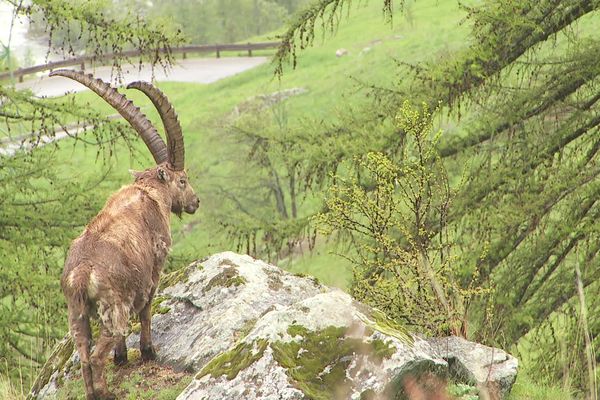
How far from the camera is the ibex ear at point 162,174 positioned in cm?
744

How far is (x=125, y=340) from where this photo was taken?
22.9ft

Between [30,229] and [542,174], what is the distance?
22.4 ft

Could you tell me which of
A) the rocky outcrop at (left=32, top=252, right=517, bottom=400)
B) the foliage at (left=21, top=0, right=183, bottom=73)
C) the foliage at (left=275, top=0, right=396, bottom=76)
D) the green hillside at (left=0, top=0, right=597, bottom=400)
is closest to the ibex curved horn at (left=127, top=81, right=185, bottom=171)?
the rocky outcrop at (left=32, top=252, right=517, bottom=400)

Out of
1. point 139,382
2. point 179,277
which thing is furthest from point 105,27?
point 139,382

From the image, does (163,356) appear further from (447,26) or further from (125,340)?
(447,26)

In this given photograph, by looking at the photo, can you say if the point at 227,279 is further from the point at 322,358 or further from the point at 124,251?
the point at 322,358

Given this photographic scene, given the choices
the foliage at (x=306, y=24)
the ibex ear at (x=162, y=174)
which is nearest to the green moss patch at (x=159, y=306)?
the ibex ear at (x=162, y=174)

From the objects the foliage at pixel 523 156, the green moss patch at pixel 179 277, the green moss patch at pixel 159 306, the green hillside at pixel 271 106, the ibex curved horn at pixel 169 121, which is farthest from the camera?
the green hillside at pixel 271 106

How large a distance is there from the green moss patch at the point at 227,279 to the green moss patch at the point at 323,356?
5.98ft

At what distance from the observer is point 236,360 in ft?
17.9

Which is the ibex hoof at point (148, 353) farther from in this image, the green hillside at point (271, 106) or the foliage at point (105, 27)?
the green hillside at point (271, 106)

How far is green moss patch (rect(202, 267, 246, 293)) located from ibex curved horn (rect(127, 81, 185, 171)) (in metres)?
1.04

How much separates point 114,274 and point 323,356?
1646mm

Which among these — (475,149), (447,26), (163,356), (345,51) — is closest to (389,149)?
(475,149)
